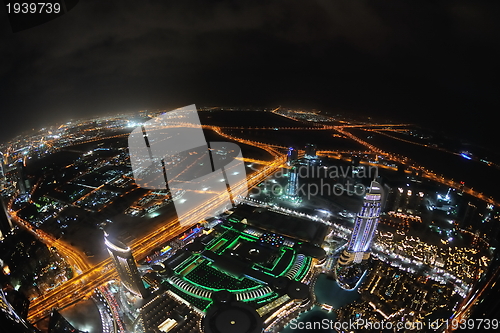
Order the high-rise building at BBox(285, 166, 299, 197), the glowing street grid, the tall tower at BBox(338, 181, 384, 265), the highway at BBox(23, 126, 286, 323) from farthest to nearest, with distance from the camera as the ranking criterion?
the high-rise building at BBox(285, 166, 299, 197), the tall tower at BBox(338, 181, 384, 265), the glowing street grid, the highway at BBox(23, 126, 286, 323)

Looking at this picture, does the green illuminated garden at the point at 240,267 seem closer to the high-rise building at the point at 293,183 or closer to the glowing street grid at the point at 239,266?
the glowing street grid at the point at 239,266

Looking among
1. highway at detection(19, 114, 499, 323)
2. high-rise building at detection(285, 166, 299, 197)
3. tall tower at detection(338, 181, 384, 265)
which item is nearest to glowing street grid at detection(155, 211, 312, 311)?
tall tower at detection(338, 181, 384, 265)

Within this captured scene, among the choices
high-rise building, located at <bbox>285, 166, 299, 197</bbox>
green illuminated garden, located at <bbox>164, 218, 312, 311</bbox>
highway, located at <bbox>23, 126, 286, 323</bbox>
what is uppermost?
high-rise building, located at <bbox>285, 166, 299, 197</bbox>

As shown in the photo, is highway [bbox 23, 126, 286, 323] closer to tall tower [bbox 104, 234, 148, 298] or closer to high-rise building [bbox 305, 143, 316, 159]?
tall tower [bbox 104, 234, 148, 298]

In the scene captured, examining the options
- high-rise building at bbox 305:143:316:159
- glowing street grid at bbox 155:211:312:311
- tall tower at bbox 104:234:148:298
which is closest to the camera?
tall tower at bbox 104:234:148:298

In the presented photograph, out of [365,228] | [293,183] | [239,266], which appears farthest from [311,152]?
[239,266]

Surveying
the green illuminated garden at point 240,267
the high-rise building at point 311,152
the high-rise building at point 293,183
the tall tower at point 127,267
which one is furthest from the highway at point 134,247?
the high-rise building at point 293,183

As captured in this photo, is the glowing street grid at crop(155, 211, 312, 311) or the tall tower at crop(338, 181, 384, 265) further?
the tall tower at crop(338, 181, 384, 265)

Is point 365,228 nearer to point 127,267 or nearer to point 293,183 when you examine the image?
point 293,183
